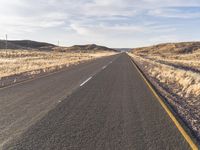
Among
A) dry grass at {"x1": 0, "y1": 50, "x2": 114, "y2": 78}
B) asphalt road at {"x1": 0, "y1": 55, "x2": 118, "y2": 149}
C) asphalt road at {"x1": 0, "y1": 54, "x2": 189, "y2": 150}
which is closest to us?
asphalt road at {"x1": 0, "y1": 54, "x2": 189, "y2": 150}

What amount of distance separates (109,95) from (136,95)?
3.65 ft

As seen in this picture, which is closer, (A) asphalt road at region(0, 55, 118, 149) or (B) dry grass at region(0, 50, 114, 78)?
(A) asphalt road at region(0, 55, 118, 149)

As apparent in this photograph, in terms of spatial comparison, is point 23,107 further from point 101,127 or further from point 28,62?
point 28,62

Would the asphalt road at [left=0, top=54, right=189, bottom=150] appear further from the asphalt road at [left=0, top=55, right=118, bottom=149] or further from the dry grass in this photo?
the dry grass

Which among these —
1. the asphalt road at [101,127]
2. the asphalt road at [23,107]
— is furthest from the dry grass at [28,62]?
the asphalt road at [101,127]

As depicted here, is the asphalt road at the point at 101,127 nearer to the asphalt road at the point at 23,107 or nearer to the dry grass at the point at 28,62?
the asphalt road at the point at 23,107

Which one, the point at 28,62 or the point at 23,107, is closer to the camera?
the point at 23,107

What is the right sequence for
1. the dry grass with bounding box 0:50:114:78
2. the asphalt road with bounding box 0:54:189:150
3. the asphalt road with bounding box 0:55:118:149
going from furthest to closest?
the dry grass with bounding box 0:50:114:78, the asphalt road with bounding box 0:55:118:149, the asphalt road with bounding box 0:54:189:150

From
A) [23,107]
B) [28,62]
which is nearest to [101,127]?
[23,107]

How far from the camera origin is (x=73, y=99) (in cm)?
1141

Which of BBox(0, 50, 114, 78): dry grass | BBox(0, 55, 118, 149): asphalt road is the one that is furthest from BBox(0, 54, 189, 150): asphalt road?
BBox(0, 50, 114, 78): dry grass

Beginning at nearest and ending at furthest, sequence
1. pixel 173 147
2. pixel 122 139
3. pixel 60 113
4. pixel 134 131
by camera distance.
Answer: pixel 173 147 → pixel 122 139 → pixel 134 131 → pixel 60 113

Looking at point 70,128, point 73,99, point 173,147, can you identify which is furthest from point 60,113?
point 173,147

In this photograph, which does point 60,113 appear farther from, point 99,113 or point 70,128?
point 70,128
